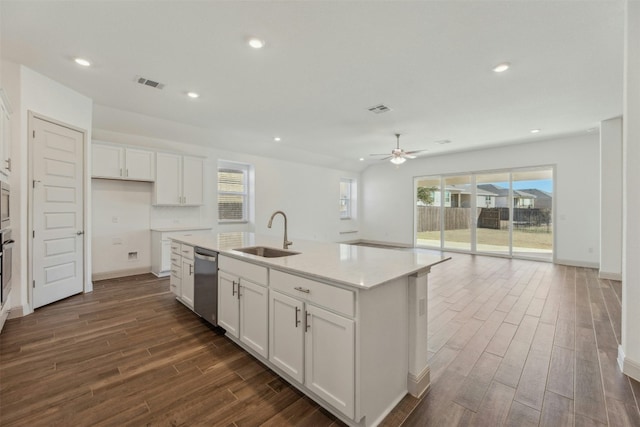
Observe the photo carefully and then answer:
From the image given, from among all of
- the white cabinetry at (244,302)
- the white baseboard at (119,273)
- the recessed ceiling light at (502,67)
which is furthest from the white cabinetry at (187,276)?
the recessed ceiling light at (502,67)

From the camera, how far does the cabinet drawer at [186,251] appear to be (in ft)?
10.3

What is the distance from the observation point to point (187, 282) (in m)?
3.24

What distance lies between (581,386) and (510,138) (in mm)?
5516

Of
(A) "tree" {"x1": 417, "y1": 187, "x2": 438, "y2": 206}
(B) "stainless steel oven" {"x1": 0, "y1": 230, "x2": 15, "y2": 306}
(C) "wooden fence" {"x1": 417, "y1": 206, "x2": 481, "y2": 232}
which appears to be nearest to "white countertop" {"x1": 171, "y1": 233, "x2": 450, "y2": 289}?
(B) "stainless steel oven" {"x1": 0, "y1": 230, "x2": 15, "y2": 306}

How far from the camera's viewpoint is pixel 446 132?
548cm

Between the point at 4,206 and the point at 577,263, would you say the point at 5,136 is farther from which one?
the point at 577,263

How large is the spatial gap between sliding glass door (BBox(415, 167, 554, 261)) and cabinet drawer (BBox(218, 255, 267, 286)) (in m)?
6.99

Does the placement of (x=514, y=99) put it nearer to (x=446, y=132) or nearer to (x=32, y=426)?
(x=446, y=132)

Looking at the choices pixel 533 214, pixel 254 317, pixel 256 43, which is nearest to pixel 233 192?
pixel 256 43

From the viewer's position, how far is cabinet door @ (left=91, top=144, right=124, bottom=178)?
4.35m

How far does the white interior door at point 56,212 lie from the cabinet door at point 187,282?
1731 millimetres

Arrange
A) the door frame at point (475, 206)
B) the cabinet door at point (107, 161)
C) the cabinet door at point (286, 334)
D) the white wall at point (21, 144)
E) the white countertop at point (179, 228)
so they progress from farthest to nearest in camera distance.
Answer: the door frame at point (475, 206), the white countertop at point (179, 228), the cabinet door at point (107, 161), the white wall at point (21, 144), the cabinet door at point (286, 334)

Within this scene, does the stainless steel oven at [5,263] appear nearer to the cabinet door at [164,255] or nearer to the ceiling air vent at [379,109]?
the cabinet door at [164,255]

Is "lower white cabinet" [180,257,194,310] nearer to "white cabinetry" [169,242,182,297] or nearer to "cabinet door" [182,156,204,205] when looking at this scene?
"white cabinetry" [169,242,182,297]
